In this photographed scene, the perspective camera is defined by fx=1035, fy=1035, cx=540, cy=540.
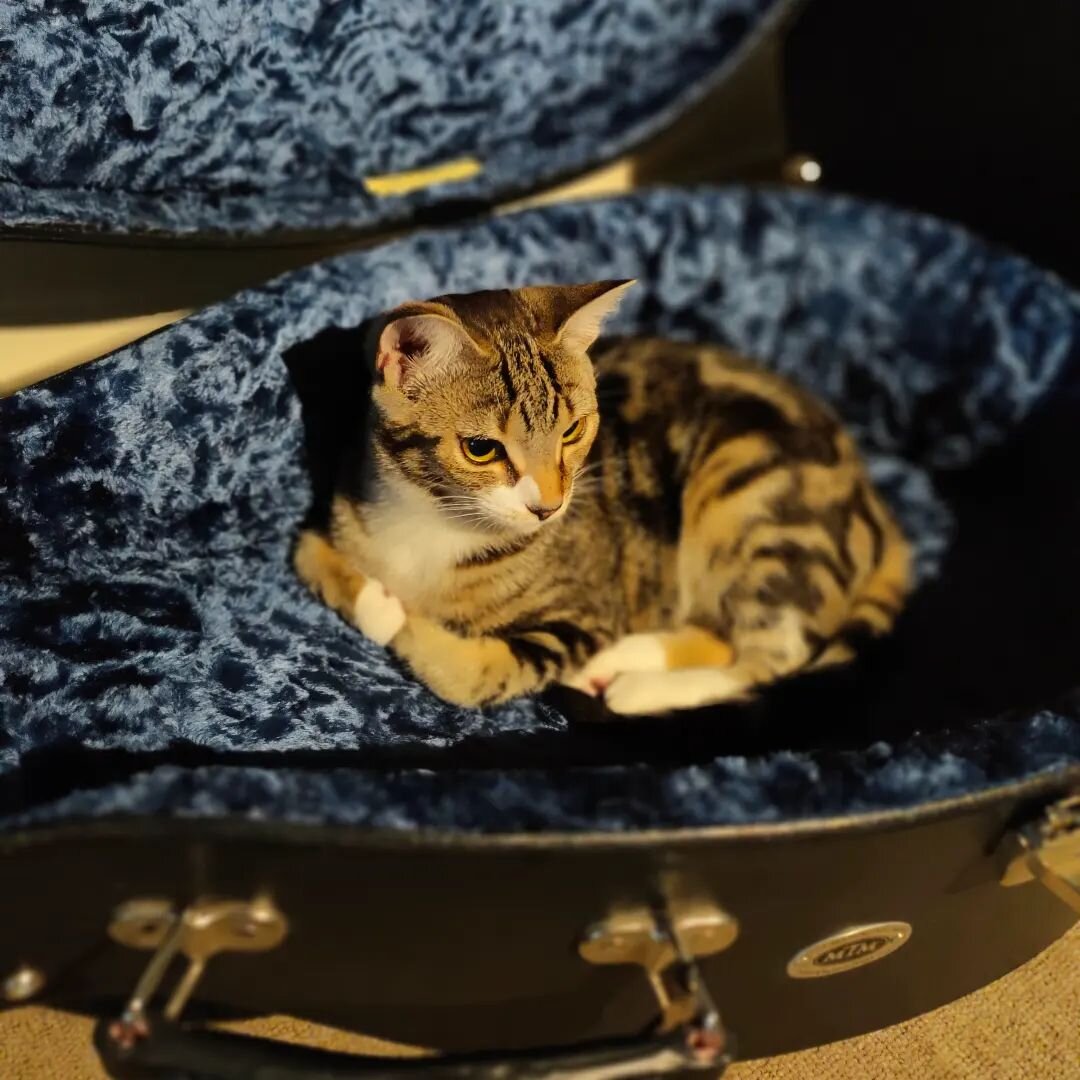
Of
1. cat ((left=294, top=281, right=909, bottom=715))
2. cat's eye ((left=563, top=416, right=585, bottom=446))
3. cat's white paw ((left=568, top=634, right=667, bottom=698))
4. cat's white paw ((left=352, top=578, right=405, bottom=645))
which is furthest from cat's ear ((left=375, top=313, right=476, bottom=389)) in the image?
cat's white paw ((left=568, top=634, right=667, bottom=698))

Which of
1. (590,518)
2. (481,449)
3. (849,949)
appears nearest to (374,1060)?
(849,949)

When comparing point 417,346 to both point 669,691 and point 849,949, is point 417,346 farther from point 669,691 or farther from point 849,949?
point 849,949

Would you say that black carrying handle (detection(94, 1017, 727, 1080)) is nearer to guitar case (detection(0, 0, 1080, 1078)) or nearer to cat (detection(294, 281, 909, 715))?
guitar case (detection(0, 0, 1080, 1078))

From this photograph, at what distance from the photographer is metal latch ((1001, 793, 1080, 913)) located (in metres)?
0.61

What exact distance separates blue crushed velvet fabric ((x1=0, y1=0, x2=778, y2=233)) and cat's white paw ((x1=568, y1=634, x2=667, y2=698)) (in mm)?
500

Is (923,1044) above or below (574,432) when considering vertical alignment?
below

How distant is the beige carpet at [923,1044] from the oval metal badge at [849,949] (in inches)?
5.1

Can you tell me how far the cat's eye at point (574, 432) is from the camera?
2.75 ft

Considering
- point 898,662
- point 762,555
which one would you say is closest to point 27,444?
point 762,555

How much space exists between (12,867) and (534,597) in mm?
478

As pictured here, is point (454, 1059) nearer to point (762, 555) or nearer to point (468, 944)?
point (468, 944)

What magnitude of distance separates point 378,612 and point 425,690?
82 millimetres

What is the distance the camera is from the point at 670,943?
592 mm

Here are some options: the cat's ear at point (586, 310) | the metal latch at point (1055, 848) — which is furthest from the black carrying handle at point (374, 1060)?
the cat's ear at point (586, 310)
